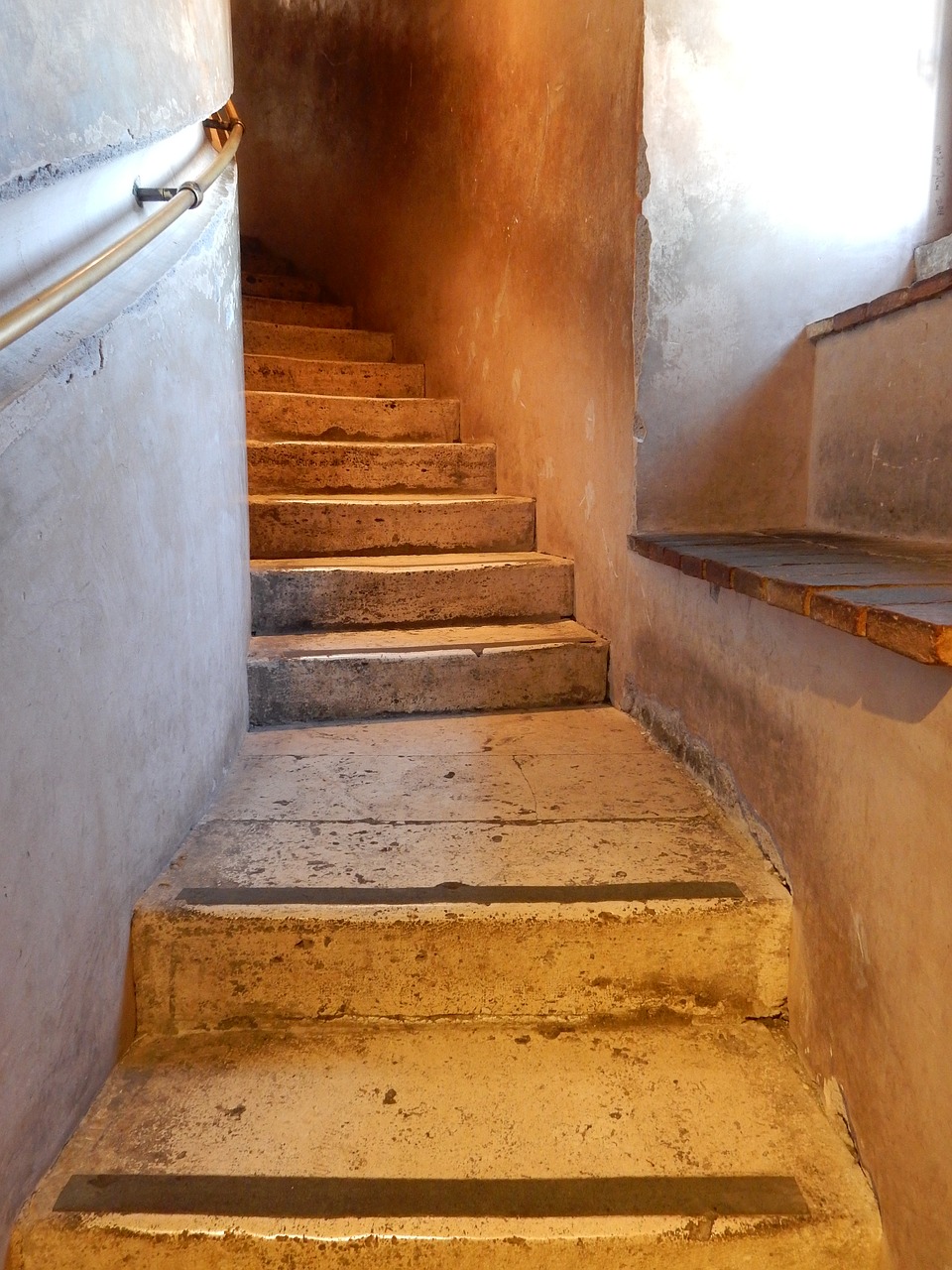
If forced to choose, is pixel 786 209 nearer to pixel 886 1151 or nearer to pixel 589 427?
pixel 589 427

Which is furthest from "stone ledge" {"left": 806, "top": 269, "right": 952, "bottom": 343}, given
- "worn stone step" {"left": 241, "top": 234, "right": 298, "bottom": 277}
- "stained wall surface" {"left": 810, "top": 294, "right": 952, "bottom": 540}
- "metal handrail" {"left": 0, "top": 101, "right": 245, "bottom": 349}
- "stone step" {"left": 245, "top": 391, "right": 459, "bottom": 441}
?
"worn stone step" {"left": 241, "top": 234, "right": 298, "bottom": 277}

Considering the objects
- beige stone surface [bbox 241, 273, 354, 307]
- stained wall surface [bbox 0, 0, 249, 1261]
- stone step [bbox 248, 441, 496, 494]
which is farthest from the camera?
beige stone surface [bbox 241, 273, 354, 307]

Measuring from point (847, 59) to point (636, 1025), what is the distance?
227 cm

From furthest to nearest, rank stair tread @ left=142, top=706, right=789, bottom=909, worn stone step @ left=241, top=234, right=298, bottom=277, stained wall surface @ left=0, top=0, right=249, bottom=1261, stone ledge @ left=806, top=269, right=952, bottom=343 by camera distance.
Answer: worn stone step @ left=241, top=234, right=298, bottom=277 < stone ledge @ left=806, top=269, right=952, bottom=343 < stair tread @ left=142, top=706, right=789, bottom=909 < stained wall surface @ left=0, top=0, right=249, bottom=1261

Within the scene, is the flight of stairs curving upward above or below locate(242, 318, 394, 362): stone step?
below

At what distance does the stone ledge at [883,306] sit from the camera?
62.7 inches

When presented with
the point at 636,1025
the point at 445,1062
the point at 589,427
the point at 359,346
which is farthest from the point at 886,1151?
the point at 359,346

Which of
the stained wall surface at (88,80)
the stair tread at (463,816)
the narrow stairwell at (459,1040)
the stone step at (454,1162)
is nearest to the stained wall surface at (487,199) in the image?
the stair tread at (463,816)

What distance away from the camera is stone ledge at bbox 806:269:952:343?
159cm

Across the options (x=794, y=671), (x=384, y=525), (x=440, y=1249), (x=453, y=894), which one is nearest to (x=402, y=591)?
(x=384, y=525)

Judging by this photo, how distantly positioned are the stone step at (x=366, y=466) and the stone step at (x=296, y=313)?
1.62 metres

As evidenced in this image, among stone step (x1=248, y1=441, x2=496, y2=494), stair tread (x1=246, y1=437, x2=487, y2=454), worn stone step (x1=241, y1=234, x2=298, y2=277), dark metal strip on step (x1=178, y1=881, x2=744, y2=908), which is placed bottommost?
dark metal strip on step (x1=178, y1=881, x2=744, y2=908)

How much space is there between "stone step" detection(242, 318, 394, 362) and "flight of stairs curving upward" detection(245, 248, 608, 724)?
494 mm

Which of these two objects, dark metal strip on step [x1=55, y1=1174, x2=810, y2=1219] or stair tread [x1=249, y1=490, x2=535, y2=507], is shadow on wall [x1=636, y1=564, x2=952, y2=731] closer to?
dark metal strip on step [x1=55, y1=1174, x2=810, y2=1219]
